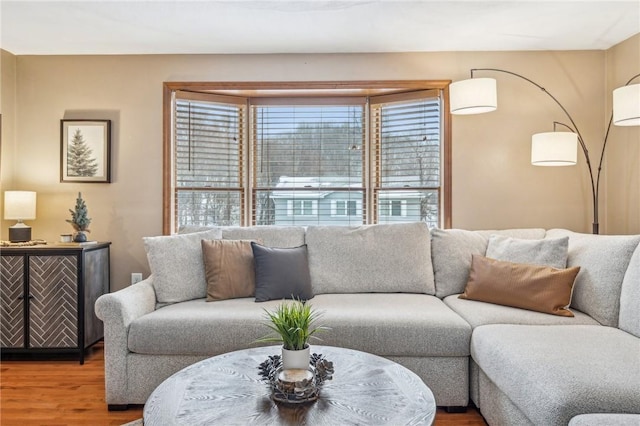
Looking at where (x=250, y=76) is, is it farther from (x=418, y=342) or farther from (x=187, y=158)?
(x=418, y=342)

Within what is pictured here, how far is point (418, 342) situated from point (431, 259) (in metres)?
0.89

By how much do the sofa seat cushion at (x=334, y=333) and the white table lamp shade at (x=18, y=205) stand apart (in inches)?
66.9

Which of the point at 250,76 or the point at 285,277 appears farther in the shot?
the point at 250,76

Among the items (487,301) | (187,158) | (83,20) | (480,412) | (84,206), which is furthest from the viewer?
(187,158)

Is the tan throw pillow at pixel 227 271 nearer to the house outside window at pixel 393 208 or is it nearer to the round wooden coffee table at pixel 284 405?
the round wooden coffee table at pixel 284 405

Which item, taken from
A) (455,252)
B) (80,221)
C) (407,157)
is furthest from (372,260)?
(80,221)

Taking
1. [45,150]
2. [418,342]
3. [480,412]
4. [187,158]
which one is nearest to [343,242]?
[418,342]

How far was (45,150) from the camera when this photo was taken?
3.65m

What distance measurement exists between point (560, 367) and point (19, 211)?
12.3 feet

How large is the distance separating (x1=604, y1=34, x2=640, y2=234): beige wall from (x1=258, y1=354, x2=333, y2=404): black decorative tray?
2.96 meters

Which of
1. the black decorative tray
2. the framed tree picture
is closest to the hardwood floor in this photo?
the black decorative tray

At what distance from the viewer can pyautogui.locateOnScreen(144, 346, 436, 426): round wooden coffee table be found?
52.4 inches

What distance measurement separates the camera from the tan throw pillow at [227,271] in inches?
108

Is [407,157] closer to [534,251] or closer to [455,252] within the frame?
[455,252]
